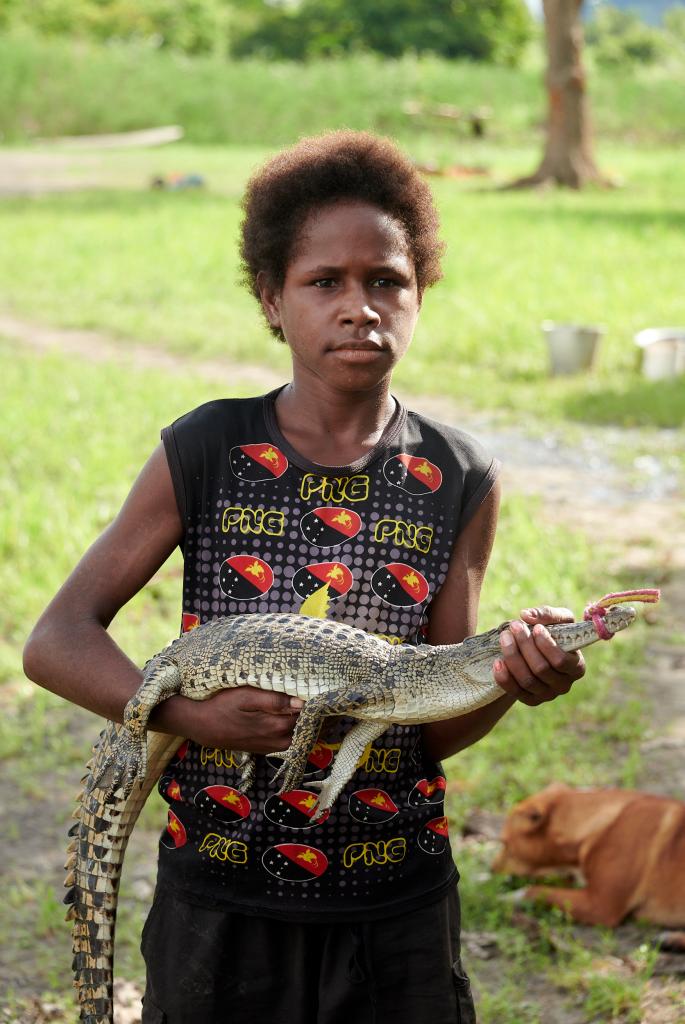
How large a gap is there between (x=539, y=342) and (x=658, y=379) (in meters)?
1.39

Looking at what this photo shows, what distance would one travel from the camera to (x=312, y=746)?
1756 millimetres

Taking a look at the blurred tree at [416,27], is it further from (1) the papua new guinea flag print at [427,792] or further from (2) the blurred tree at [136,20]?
(1) the papua new guinea flag print at [427,792]

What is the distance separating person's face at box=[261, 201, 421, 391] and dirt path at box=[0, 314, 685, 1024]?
174 cm

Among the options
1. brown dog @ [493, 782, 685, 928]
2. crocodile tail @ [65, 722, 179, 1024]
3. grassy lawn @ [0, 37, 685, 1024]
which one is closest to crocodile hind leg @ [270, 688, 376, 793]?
crocodile tail @ [65, 722, 179, 1024]

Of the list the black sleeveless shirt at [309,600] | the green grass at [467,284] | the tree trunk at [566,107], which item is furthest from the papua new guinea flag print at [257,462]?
the tree trunk at [566,107]

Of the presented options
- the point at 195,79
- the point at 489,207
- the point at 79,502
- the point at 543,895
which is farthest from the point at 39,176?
the point at 543,895

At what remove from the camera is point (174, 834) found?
1942 millimetres

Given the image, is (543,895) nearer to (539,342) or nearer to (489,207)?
(539,342)

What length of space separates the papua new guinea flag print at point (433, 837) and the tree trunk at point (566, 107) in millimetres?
18703

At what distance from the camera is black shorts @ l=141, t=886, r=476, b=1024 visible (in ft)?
6.11

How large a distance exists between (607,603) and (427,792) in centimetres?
49

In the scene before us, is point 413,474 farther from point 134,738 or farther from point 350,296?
point 134,738

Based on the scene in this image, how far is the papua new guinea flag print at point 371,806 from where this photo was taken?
1.86 metres

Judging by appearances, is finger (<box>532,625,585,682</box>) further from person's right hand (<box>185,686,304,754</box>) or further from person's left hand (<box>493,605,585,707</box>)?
person's right hand (<box>185,686,304,754</box>)
